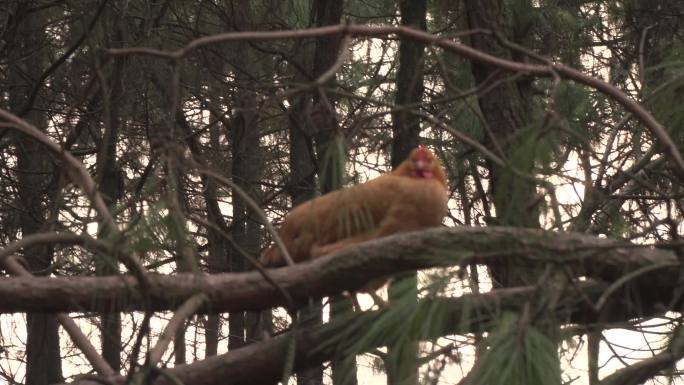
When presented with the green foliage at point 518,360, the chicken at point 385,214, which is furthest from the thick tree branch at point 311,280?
the chicken at point 385,214

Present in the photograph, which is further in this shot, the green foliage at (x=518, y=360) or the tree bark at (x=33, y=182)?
the tree bark at (x=33, y=182)

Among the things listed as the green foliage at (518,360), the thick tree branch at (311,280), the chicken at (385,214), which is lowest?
the green foliage at (518,360)

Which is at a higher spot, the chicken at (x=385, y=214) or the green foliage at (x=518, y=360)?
the chicken at (x=385, y=214)

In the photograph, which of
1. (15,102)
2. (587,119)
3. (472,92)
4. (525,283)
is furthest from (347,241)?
(15,102)

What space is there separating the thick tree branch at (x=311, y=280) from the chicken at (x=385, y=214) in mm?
671

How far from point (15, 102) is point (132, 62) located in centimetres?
118

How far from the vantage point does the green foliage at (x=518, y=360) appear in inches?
90.0

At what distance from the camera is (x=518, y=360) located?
2289 millimetres

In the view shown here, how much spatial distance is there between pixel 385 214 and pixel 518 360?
1556 millimetres

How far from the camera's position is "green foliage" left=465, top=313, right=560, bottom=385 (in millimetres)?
2287

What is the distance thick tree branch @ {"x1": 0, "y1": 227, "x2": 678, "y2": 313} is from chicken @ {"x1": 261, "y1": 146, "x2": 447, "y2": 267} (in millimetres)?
671

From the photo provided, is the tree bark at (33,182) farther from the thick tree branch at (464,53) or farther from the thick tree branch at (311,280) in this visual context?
the thick tree branch at (464,53)

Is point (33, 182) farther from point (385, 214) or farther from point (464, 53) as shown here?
point (464, 53)

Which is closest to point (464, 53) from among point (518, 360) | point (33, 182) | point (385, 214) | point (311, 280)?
point (311, 280)
